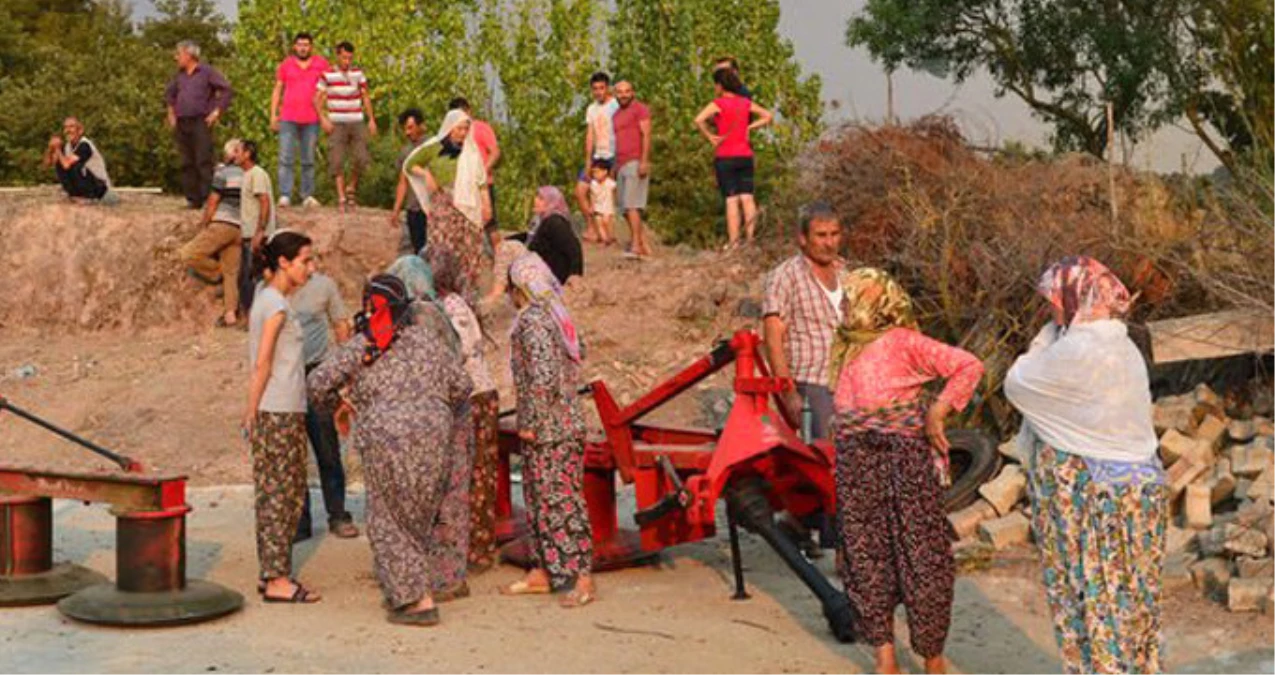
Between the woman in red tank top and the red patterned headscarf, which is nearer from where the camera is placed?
the red patterned headscarf

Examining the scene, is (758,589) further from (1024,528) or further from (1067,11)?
(1067,11)

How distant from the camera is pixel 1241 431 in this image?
1136 centimetres

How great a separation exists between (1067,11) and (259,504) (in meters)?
27.6

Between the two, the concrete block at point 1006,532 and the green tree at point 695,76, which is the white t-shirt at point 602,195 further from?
the green tree at point 695,76

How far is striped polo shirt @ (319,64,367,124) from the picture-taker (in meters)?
19.2

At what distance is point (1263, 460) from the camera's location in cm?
1073

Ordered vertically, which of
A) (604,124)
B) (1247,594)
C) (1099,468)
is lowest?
(1247,594)

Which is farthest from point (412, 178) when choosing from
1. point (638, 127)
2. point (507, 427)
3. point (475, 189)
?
point (507, 427)

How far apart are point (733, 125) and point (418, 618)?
8.80 m

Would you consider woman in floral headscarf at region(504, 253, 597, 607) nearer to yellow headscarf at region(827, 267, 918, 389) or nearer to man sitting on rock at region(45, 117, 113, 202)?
yellow headscarf at region(827, 267, 918, 389)

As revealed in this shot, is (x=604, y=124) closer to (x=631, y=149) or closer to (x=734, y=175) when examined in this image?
(x=631, y=149)

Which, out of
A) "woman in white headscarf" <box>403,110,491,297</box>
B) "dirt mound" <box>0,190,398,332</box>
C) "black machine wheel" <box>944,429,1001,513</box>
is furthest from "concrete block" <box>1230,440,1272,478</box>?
"dirt mound" <box>0,190,398,332</box>

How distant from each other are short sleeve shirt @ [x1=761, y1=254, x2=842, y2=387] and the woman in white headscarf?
517 centimetres

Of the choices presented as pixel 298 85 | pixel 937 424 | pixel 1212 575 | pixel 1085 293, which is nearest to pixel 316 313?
pixel 937 424
